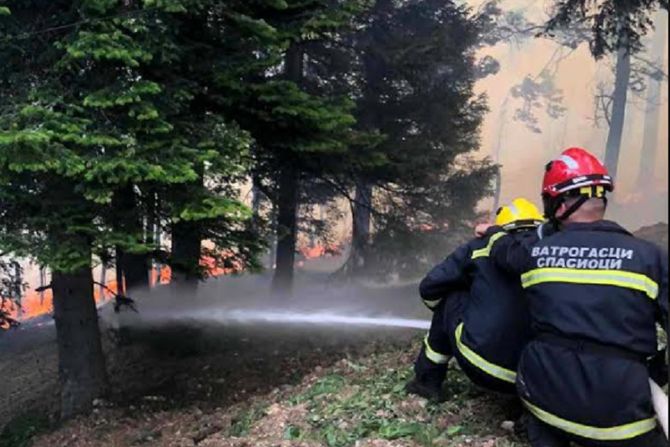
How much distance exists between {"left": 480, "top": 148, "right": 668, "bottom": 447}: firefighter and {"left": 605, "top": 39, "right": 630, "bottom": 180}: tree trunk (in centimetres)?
1982

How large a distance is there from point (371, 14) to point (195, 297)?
7654 mm

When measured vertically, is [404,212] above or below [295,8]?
below

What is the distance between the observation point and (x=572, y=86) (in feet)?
83.1

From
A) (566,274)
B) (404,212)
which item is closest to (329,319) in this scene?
(404,212)

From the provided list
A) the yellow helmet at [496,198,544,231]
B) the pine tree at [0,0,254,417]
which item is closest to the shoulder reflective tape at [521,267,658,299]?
the yellow helmet at [496,198,544,231]

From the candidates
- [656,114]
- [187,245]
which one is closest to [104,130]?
[187,245]

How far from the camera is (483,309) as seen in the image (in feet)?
13.1

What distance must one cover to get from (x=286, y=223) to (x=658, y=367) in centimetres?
1174

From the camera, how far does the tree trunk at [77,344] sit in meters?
8.20

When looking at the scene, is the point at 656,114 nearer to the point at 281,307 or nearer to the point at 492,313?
the point at 492,313

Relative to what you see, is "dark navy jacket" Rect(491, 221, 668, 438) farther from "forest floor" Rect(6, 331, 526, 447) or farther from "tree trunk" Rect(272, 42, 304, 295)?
"tree trunk" Rect(272, 42, 304, 295)

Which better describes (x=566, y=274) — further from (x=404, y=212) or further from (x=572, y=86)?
(x=572, y=86)

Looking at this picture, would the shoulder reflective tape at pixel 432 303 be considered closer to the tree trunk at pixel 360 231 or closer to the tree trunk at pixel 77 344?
the tree trunk at pixel 77 344

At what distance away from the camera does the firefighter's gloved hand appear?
11.1 ft
